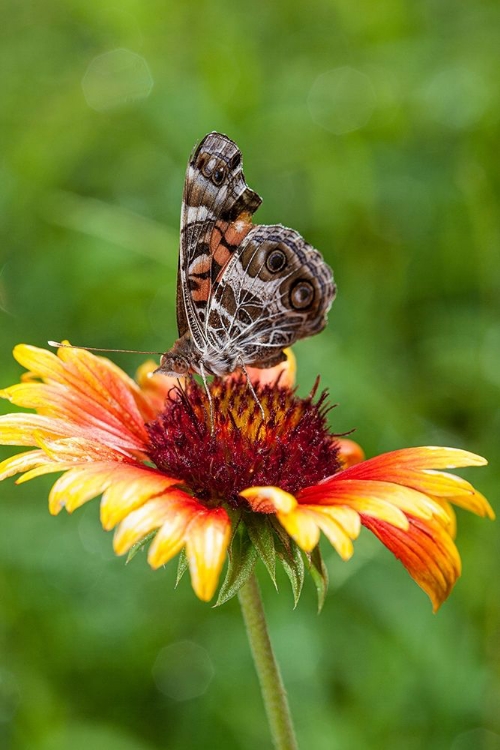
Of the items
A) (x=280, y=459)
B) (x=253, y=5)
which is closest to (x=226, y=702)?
(x=280, y=459)

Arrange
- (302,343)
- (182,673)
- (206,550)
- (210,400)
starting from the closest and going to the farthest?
(206,550), (210,400), (182,673), (302,343)

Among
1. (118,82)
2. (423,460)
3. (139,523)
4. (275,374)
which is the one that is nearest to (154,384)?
(275,374)

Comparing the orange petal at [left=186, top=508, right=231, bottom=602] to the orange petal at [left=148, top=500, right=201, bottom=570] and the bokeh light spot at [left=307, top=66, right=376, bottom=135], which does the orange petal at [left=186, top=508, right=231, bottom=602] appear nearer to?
the orange petal at [left=148, top=500, right=201, bottom=570]

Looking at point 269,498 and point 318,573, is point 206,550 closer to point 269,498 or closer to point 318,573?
point 269,498

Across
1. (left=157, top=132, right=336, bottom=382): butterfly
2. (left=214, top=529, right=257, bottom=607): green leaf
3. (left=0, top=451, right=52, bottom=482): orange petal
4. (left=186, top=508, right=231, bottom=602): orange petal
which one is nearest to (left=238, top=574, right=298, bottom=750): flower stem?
(left=214, top=529, right=257, bottom=607): green leaf

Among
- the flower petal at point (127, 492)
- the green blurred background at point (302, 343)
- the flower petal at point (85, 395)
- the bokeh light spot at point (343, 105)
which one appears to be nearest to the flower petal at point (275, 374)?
the flower petal at point (85, 395)

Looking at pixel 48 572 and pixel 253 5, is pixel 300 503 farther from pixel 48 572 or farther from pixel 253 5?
pixel 253 5
